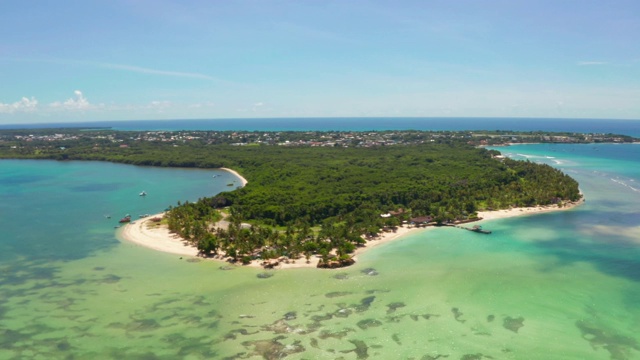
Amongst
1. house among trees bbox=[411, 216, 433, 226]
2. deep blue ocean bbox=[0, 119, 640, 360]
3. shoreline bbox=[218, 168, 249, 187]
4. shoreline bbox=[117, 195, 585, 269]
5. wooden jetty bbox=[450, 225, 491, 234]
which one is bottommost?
deep blue ocean bbox=[0, 119, 640, 360]

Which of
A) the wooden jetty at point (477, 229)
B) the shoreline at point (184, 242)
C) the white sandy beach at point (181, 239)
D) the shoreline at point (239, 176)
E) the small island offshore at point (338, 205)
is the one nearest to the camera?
the shoreline at point (184, 242)

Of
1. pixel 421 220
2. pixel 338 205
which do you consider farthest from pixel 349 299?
pixel 338 205

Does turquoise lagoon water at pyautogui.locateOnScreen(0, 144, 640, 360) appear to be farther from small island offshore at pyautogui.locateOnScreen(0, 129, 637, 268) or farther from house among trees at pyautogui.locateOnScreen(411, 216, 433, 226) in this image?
small island offshore at pyautogui.locateOnScreen(0, 129, 637, 268)

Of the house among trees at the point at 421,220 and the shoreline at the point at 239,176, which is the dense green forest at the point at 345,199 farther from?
the shoreline at the point at 239,176

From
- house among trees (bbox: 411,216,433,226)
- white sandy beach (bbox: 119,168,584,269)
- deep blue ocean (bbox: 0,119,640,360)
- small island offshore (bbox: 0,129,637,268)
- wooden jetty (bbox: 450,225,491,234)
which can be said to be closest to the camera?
deep blue ocean (bbox: 0,119,640,360)

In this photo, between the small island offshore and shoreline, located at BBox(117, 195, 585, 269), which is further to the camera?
the small island offshore

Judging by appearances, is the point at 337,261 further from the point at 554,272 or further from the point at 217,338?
the point at 554,272

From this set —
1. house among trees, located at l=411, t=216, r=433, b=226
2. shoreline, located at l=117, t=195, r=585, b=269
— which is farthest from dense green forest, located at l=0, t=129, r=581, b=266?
shoreline, located at l=117, t=195, r=585, b=269

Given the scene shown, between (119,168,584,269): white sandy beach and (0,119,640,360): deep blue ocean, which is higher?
(119,168,584,269): white sandy beach

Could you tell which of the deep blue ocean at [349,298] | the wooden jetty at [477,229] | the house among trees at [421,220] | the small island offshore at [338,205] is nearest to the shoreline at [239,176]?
the small island offshore at [338,205]
